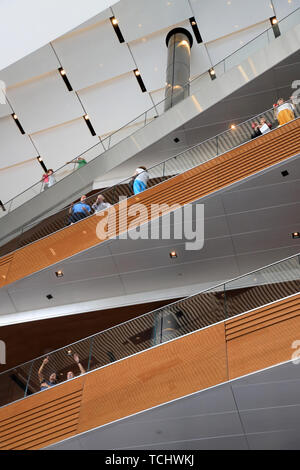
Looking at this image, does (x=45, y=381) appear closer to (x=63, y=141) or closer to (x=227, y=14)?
(x=63, y=141)

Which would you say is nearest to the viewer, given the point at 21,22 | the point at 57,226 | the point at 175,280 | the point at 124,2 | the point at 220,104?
the point at 175,280

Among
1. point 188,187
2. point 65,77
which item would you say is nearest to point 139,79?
point 65,77

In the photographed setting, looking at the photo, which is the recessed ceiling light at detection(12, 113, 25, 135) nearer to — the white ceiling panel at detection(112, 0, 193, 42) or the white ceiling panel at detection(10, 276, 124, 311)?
the white ceiling panel at detection(112, 0, 193, 42)

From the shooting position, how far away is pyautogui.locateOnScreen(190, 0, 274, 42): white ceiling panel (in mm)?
15984

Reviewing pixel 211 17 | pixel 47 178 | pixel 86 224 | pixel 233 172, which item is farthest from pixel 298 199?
pixel 211 17

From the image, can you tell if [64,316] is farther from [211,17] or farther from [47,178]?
[211,17]

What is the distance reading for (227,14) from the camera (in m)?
16.2

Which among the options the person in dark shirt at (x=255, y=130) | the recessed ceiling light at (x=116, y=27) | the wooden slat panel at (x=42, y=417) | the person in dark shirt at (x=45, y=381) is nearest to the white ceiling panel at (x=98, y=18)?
the recessed ceiling light at (x=116, y=27)

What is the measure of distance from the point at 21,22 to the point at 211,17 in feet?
18.4

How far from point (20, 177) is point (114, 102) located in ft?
14.2

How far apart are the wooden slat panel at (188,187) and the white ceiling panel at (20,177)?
8.05 meters

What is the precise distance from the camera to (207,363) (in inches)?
278

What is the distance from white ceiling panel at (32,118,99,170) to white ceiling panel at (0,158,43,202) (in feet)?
1.88

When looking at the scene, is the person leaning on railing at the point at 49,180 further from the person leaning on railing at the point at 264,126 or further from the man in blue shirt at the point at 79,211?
the person leaning on railing at the point at 264,126
